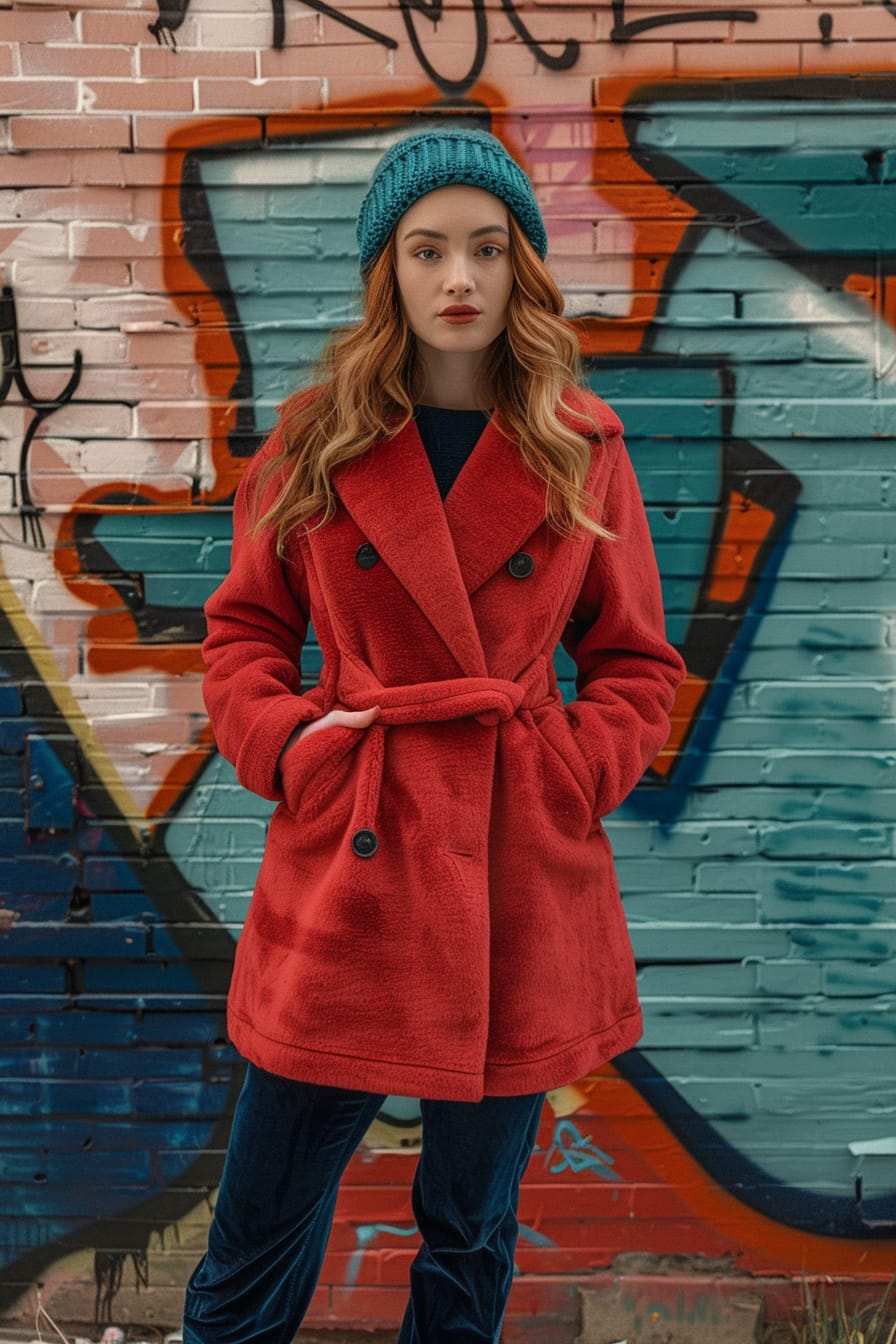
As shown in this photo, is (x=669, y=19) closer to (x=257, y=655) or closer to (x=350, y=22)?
(x=350, y=22)

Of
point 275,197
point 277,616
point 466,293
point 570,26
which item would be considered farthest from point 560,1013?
point 570,26

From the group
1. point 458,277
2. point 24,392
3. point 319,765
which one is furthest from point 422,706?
point 24,392

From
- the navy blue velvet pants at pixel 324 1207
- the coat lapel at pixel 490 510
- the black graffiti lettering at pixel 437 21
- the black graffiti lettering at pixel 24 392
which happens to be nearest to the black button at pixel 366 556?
the coat lapel at pixel 490 510

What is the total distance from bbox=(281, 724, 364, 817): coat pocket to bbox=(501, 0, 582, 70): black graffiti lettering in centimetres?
159

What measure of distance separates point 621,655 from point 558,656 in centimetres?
70

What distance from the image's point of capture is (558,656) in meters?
2.84

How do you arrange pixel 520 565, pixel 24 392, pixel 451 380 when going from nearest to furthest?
1. pixel 520 565
2. pixel 451 380
3. pixel 24 392

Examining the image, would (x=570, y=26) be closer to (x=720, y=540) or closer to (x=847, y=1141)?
(x=720, y=540)

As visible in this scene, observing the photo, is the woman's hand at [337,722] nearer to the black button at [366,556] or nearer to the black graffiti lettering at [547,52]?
the black button at [366,556]

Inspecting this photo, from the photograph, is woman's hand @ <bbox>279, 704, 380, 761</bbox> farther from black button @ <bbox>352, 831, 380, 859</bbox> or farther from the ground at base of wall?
the ground at base of wall

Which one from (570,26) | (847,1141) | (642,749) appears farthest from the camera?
(847,1141)

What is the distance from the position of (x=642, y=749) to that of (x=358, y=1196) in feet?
4.72

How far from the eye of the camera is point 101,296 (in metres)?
2.76

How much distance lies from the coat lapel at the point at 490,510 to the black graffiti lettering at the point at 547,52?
3.80 feet
